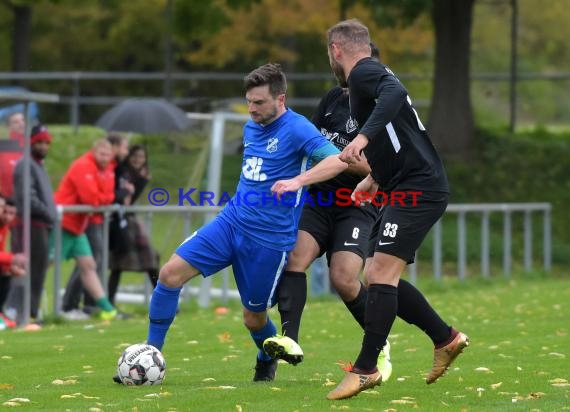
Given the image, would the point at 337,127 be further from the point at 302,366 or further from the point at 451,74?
the point at 451,74

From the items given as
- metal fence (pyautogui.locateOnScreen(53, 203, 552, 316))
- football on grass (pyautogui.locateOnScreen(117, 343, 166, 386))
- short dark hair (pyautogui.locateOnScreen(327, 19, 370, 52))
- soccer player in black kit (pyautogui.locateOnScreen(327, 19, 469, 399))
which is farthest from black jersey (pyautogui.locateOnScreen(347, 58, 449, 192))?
metal fence (pyautogui.locateOnScreen(53, 203, 552, 316))

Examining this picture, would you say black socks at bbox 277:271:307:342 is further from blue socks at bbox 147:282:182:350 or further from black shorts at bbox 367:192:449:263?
black shorts at bbox 367:192:449:263

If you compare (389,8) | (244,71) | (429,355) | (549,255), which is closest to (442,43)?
(389,8)

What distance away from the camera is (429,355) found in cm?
1072

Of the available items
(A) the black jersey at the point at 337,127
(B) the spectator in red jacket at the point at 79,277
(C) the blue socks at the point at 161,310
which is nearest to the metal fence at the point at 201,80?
(B) the spectator in red jacket at the point at 79,277

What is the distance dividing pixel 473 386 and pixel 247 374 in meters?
1.72

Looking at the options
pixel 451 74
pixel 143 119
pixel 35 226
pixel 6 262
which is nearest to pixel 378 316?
pixel 6 262

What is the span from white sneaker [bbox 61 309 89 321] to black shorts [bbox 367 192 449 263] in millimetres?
7911

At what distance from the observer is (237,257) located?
8562mm

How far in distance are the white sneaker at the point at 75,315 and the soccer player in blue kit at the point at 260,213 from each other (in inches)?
277

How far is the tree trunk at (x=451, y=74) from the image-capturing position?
79.6ft

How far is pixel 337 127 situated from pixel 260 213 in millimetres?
1280

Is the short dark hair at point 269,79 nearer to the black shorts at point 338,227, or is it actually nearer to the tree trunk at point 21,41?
the black shorts at point 338,227

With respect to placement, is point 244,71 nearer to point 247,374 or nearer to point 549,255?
point 549,255
